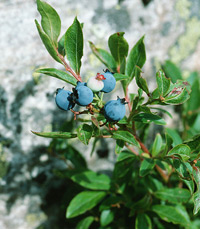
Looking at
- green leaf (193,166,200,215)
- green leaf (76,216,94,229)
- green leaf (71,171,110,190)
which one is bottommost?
green leaf (76,216,94,229)

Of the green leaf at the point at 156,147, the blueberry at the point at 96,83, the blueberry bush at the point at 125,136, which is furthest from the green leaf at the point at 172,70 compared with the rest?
the blueberry at the point at 96,83

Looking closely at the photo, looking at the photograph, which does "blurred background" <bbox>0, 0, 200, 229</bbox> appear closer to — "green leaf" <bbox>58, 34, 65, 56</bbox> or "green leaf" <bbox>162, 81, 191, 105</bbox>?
"green leaf" <bbox>58, 34, 65, 56</bbox>

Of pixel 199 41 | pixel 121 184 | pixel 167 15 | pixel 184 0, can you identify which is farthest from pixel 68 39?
pixel 199 41

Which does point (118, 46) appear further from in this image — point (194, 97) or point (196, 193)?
point (194, 97)

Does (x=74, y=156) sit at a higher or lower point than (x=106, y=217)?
higher

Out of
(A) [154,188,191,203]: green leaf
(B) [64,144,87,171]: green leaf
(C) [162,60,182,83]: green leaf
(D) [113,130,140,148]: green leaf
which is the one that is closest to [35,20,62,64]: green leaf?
(D) [113,130,140,148]: green leaf

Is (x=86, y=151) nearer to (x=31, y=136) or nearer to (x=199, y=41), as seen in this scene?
(x=31, y=136)

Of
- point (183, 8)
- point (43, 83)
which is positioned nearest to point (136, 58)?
point (43, 83)
